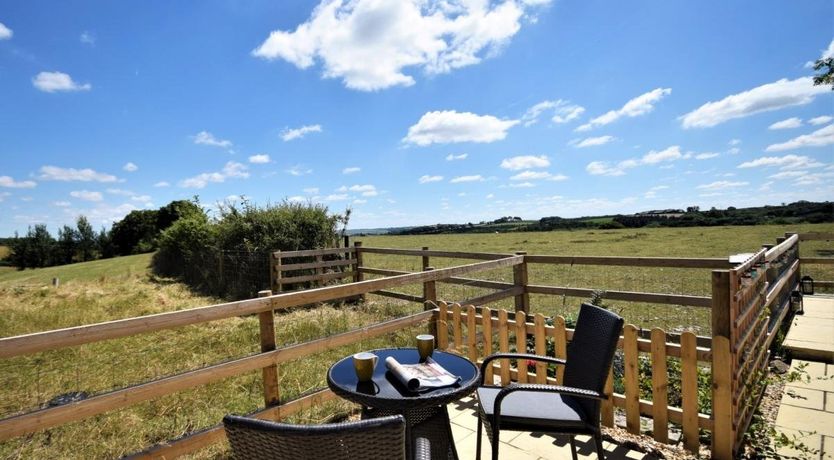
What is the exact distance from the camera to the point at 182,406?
12.3 feet

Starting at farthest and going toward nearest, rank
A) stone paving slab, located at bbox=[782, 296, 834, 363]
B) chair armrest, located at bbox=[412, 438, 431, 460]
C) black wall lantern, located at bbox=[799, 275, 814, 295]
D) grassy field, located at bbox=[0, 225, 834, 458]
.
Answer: black wall lantern, located at bbox=[799, 275, 814, 295]
stone paving slab, located at bbox=[782, 296, 834, 363]
grassy field, located at bbox=[0, 225, 834, 458]
chair armrest, located at bbox=[412, 438, 431, 460]

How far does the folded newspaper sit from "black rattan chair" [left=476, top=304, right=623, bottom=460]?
277 millimetres

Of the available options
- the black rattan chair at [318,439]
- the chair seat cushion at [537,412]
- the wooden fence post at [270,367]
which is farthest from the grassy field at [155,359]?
the black rattan chair at [318,439]

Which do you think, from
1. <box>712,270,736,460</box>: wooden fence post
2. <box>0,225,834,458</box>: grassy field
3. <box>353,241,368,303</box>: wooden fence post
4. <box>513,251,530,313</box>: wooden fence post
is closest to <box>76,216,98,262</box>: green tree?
<box>0,225,834,458</box>: grassy field

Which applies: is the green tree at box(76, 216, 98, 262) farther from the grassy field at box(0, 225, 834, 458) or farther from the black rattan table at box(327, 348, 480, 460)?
the black rattan table at box(327, 348, 480, 460)

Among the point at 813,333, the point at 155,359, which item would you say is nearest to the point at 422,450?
the point at 155,359

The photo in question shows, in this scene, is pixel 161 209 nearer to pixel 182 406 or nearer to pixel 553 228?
pixel 182 406

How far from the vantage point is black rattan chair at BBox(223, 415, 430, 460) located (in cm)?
100

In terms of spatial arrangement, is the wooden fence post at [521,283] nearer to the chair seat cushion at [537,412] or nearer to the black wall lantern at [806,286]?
the chair seat cushion at [537,412]

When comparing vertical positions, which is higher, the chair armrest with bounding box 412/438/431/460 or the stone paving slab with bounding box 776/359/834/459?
the chair armrest with bounding box 412/438/431/460

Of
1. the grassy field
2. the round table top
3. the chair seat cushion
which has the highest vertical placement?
the round table top

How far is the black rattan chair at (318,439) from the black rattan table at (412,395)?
0.85 meters

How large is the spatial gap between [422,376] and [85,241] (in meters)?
46.1

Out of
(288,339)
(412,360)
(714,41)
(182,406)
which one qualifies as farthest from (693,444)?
(714,41)
